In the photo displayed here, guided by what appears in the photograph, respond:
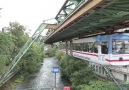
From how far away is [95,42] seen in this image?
22.9m

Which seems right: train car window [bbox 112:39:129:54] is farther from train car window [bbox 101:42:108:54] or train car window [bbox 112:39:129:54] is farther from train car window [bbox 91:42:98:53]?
train car window [bbox 91:42:98:53]

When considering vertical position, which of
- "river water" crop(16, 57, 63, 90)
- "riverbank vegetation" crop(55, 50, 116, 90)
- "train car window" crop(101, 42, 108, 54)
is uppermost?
"train car window" crop(101, 42, 108, 54)

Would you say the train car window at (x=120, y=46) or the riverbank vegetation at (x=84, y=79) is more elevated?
the train car window at (x=120, y=46)

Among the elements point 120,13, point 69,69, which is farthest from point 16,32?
point 120,13

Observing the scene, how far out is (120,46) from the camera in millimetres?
19969

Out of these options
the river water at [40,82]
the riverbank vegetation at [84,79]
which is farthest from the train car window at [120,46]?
the river water at [40,82]

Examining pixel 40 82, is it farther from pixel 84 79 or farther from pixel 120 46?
pixel 120 46

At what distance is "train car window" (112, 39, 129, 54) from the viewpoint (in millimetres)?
19719

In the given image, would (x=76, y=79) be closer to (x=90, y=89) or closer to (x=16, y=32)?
(x=90, y=89)

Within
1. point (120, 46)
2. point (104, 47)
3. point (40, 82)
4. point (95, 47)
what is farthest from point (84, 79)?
point (40, 82)

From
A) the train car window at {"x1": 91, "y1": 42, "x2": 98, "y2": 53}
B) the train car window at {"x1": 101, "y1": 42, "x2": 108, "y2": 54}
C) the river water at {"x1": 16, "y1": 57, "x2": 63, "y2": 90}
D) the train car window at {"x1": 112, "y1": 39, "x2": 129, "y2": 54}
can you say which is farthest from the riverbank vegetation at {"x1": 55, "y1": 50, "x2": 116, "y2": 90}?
the train car window at {"x1": 112, "y1": 39, "x2": 129, "y2": 54}

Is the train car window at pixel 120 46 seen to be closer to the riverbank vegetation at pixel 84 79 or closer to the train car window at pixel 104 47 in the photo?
the train car window at pixel 104 47

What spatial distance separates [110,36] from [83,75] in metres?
9.41

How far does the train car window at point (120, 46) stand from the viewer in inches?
776
